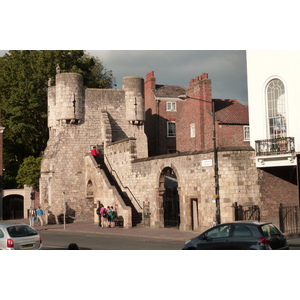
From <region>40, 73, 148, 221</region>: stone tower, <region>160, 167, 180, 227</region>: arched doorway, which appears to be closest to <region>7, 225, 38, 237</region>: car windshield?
<region>160, 167, 180, 227</region>: arched doorway

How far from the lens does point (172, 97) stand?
53.1 meters

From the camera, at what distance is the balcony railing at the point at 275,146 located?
24156mm

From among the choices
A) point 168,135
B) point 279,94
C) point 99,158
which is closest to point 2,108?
point 99,158

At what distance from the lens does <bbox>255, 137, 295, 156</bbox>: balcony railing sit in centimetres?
2416

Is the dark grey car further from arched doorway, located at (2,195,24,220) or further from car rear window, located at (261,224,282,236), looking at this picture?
arched doorway, located at (2,195,24,220)

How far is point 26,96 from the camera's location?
152 feet

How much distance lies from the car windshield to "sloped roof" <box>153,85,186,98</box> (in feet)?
117

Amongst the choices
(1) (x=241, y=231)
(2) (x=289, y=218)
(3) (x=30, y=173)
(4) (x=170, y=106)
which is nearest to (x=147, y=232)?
(2) (x=289, y=218)

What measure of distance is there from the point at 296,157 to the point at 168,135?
28300 mm

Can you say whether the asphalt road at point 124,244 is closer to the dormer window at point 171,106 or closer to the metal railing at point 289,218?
the metal railing at point 289,218

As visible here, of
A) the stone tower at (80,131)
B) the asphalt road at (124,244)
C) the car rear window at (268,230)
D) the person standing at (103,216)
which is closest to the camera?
the car rear window at (268,230)

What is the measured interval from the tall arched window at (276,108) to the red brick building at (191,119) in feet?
41.8

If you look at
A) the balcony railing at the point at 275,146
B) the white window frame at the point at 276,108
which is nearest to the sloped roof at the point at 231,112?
the white window frame at the point at 276,108
